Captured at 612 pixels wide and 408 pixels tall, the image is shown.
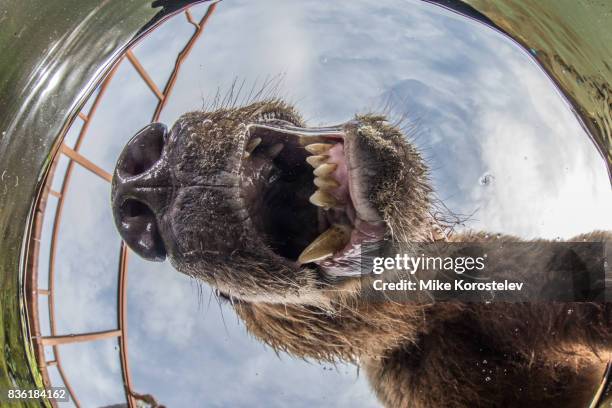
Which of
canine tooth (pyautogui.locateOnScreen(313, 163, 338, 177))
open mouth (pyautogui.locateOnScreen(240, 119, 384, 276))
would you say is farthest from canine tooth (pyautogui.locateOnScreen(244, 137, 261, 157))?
canine tooth (pyautogui.locateOnScreen(313, 163, 338, 177))

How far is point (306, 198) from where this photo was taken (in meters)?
1.02

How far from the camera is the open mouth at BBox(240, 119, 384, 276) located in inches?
38.3

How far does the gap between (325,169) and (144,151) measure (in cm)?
30

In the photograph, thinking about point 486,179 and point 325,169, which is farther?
point 486,179

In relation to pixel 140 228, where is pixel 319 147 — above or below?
above

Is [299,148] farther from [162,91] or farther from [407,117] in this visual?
[162,91]

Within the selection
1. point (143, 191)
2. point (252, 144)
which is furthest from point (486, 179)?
point (143, 191)

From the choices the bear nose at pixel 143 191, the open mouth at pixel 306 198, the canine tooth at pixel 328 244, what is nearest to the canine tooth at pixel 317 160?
the open mouth at pixel 306 198

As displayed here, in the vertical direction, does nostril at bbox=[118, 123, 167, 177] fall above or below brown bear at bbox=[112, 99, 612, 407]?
above

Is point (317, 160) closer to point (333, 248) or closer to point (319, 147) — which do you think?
point (319, 147)

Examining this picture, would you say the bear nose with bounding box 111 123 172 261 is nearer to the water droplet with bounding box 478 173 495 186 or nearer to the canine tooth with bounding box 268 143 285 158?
the canine tooth with bounding box 268 143 285 158

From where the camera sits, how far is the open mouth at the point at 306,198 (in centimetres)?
97

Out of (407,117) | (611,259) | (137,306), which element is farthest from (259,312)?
(611,259)

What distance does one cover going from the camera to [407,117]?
1.09 meters
